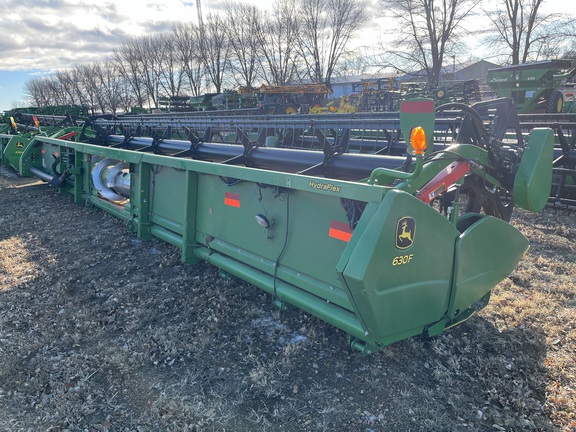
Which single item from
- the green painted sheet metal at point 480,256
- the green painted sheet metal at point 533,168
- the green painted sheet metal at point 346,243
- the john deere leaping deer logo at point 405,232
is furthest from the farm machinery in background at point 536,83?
the john deere leaping deer logo at point 405,232

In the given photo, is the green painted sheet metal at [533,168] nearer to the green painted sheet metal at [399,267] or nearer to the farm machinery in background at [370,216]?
the farm machinery in background at [370,216]

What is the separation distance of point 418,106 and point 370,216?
2.62 feet

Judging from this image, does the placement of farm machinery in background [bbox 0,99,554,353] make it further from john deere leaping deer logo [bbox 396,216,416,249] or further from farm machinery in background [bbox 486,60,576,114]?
farm machinery in background [bbox 486,60,576,114]

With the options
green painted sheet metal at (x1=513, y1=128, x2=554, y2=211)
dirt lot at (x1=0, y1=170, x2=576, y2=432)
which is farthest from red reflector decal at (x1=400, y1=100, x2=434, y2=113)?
dirt lot at (x1=0, y1=170, x2=576, y2=432)

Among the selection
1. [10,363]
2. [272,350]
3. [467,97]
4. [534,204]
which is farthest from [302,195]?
[467,97]

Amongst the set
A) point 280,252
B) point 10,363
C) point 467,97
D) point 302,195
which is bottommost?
point 10,363

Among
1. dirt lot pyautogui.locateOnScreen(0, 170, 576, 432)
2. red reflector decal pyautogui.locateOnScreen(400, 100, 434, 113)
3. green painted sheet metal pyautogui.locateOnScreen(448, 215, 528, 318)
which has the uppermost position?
red reflector decal pyautogui.locateOnScreen(400, 100, 434, 113)

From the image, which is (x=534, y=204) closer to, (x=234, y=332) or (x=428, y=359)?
(x=428, y=359)

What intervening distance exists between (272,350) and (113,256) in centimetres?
247

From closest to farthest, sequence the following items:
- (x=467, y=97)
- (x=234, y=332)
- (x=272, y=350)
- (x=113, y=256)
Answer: (x=272, y=350) < (x=234, y=332) < (x=113, y=256) < (x=467, y=97)

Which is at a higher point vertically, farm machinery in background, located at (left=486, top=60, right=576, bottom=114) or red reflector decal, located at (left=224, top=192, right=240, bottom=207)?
farm machinery in background, located at (left=486, top=60, right=576, bottom=114)

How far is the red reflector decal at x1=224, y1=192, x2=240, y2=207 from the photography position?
3.54m

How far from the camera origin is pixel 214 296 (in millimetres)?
3574

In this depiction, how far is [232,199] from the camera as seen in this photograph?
358 centimetres
